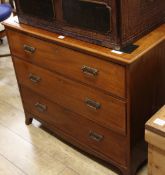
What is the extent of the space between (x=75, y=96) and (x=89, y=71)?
0.74 ft

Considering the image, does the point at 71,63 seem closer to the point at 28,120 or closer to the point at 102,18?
the point at 102,18

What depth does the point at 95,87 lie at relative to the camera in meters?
1.53

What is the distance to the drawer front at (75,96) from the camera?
152cm

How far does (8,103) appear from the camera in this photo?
8.13 feet

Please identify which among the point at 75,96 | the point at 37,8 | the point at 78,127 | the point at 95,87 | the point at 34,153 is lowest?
the point at 34,153

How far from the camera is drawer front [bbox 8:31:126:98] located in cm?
142

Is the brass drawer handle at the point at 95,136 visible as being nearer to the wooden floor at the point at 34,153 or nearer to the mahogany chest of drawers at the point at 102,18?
the wooden floor at the point at 34,153

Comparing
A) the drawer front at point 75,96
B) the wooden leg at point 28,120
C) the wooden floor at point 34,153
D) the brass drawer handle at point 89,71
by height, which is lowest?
the wooden floor at point 34,153

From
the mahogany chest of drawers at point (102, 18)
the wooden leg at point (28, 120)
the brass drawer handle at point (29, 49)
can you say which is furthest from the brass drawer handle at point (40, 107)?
the mahogany chest of drawers at point (102, 18)

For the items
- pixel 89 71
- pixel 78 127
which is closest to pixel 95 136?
pixel 78 127

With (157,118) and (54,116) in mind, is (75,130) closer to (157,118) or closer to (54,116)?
(54,116)

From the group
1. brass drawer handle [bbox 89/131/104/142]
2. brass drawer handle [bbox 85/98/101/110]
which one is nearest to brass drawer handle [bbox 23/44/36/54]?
brass drawer handle [bbox 85/98/101/110]

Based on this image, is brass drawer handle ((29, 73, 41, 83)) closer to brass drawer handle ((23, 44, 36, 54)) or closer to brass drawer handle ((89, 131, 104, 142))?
brass drawer handle ((23, 44, 36, 54))

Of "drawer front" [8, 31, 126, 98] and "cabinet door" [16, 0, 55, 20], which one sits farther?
"cabinet door" [16, 0, 55, 20]
